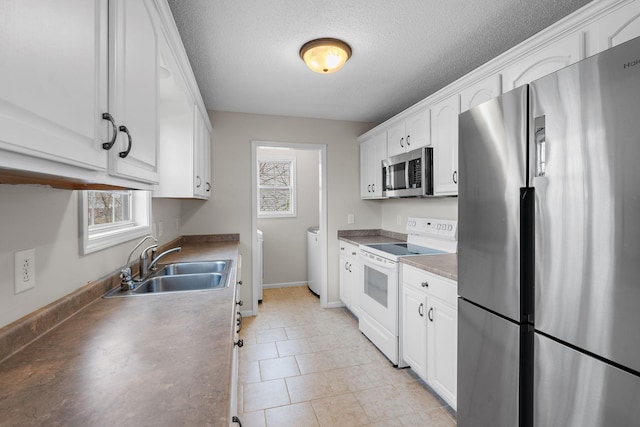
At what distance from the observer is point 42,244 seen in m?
1.01

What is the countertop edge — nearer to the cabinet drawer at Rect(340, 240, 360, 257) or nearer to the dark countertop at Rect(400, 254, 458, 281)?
the dark countertop at Rect(400, 254, 458, 281)

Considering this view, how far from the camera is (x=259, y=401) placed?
2.00 metres

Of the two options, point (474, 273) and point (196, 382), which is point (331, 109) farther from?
point (196, 382)

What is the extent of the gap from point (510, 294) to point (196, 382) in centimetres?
120

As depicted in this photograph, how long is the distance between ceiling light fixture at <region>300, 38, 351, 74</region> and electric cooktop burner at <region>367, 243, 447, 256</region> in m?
1.53

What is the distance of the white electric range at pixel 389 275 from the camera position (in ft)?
7.87

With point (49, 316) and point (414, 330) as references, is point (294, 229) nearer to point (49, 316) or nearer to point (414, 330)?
point (414, 330)

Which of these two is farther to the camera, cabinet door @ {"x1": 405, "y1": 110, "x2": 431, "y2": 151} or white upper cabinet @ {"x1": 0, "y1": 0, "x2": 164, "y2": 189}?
cabinet door @ {"x1": 405, "y1": 110, "x2": 431, "y2": 151}

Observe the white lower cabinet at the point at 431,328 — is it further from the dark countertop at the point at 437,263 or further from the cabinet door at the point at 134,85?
the cabinet door at the point at 134,85

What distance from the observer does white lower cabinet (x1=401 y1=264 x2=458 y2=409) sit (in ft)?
5.84

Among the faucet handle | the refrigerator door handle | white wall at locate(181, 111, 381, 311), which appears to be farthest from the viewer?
white wall at locate(181, 111, 381, 311)

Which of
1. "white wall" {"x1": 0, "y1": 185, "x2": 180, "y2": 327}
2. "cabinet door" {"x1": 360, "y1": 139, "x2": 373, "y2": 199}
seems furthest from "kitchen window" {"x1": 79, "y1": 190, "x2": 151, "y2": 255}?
"cabinet door" {"x1": 360, "y1": 139, "x2": 373, "y2": 199}

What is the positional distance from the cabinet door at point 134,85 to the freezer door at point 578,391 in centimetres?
156

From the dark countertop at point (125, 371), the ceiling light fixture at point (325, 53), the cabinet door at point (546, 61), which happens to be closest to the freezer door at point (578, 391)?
the dark countertop at point (125, 371)
